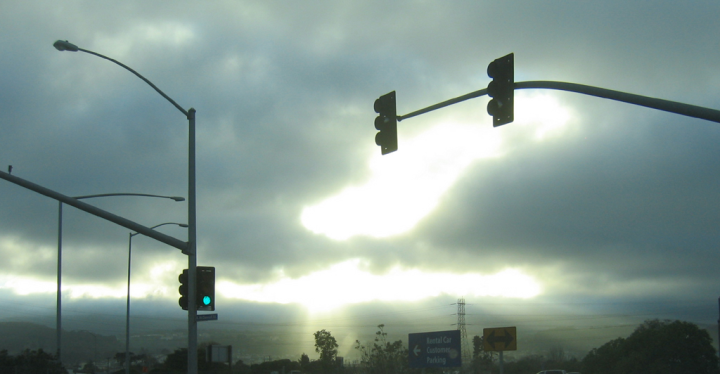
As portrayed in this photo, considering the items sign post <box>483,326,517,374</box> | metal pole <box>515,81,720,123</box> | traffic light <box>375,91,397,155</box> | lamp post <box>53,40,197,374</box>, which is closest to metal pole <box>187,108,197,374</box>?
lamp post <box>53,40,197,374</box>

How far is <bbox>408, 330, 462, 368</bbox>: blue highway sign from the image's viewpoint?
31766 millimetres

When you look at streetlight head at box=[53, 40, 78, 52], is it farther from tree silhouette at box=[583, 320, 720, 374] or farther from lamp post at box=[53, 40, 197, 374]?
tree silhouette at box=[583, 320, 720, 374]

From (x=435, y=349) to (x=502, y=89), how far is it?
71.5ft

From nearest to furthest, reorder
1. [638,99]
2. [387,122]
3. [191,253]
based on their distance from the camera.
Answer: [638,99] < [387,122] < [191,253]

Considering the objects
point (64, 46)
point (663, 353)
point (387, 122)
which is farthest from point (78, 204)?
point (663, 353)

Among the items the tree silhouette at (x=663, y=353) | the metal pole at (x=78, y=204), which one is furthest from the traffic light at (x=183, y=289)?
the tree silhouette at (x=663, y=353)

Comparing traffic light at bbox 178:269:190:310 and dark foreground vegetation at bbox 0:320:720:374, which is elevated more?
traffic light at bbox 178:269:190:310

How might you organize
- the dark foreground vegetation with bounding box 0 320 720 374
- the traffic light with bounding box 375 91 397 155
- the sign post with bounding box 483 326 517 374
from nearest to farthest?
the traffic light with bounding box 375 91 397 155 → the sign post with bounding box 483 326 517 374 → the dark foreground vegetation with bounding box 0 320 720 374

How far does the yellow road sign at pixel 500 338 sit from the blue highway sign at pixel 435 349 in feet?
21.1

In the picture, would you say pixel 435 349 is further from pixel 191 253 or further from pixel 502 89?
pixel 502 89

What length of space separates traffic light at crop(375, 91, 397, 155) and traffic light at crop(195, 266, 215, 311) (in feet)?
26.6

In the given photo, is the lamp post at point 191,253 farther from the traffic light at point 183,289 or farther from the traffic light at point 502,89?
the traffic light at point 502,89

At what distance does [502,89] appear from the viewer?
1340 cm

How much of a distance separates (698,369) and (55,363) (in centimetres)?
4827
